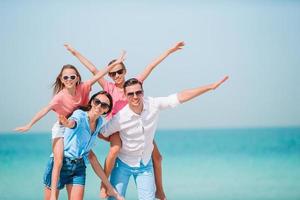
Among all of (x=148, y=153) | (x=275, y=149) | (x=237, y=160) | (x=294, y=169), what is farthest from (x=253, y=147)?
(x=148, y=153)

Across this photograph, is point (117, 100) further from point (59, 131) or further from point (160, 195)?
point (160, 195)

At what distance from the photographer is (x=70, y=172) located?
17.0 feet

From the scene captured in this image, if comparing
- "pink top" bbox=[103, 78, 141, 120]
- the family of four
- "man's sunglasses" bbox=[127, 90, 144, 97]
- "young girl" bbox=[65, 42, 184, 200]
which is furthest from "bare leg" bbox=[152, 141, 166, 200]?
"man's sunglasses" bbox=[127, 90, 144, 97]

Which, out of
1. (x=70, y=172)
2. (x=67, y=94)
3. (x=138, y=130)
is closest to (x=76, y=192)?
(x=70, y=172)

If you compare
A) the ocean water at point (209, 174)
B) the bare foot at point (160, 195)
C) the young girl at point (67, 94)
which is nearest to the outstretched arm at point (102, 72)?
the young girl at point (67, 94)

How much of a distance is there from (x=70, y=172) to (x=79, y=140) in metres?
0.32

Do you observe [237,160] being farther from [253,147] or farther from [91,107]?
[91,107]

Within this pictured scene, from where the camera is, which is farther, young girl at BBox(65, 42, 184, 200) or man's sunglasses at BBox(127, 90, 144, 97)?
young girl at BBox(65, 42, 184, 200)

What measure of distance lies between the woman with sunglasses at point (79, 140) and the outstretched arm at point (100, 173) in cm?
6

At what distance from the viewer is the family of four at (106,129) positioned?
512 centimetres

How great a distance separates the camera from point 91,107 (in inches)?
202

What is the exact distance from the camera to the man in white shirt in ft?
17.5

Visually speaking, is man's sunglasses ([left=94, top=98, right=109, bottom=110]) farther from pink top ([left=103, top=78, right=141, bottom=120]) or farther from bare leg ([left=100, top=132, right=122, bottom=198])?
pink top ([left=103, top=78, right=141, bottom=120])

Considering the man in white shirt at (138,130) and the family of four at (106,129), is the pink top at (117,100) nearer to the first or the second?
the family of four at (106,129)
